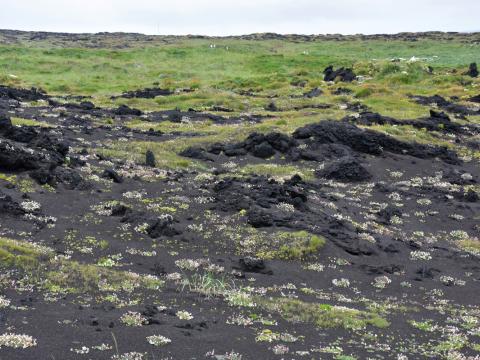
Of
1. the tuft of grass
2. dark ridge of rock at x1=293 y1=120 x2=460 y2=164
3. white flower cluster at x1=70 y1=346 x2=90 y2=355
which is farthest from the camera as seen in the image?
the tuft of grass

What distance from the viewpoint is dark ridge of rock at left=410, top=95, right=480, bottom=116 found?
73.4 m

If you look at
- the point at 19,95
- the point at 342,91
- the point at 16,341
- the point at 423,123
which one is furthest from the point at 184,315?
the point at 342,91

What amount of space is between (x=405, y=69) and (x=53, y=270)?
89.0 metres

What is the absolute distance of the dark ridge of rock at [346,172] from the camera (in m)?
44.0

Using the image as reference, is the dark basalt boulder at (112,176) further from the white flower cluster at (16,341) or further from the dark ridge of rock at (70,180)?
the white flower cluster at (16,341)

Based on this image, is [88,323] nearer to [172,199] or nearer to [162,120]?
[172,199]

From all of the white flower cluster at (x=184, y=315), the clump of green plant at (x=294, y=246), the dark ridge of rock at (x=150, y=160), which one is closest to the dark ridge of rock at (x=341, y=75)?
the dark ridge of rock at (x=150, y=160)

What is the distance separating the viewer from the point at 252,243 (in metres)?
28.0

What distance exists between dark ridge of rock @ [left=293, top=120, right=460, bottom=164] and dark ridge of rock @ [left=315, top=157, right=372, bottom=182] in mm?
6772

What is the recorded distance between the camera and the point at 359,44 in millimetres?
182625

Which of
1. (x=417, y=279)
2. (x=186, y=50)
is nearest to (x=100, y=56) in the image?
(x=186, y=50)

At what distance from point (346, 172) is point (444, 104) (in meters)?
39.5

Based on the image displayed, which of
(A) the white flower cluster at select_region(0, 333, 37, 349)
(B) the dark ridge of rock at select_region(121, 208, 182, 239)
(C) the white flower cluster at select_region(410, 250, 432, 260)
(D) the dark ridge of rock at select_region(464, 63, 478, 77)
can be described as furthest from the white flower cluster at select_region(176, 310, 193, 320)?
(D) the dark ridge of rock at select_region(464, 63, 478, 77)

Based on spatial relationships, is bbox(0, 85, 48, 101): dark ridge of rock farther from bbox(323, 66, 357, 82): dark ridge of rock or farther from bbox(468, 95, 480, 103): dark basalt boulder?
bbox(468, 95, 480, 103): dark basalt boulder
